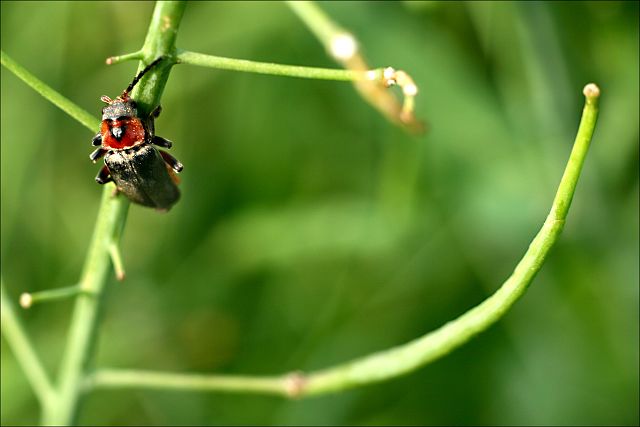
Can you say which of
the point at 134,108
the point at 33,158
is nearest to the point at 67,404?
the point at 134,108

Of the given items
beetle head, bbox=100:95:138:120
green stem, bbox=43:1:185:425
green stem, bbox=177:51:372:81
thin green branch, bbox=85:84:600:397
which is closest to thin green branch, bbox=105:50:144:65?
green stem, bbox=43:1:185:425

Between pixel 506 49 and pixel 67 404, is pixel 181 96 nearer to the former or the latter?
pixel 506 49

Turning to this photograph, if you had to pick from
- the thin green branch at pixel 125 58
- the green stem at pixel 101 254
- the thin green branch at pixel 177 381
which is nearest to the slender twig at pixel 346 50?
the green stem at pixel 101 254

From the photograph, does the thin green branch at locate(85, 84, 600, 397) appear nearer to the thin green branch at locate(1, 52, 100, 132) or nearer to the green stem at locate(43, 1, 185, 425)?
the green stem at locate(43, 1, 185, 425)

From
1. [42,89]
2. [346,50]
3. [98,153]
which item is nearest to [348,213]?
[98,153]

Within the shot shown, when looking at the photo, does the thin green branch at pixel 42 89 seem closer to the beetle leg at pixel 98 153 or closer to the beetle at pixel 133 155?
the beetle at pixel 133 155

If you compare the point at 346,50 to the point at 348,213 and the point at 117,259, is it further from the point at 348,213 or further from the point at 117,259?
the point at 348,213

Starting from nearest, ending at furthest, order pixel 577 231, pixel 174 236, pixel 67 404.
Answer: pixel 67 404 < pixel 577 231 < pixel 174 236
